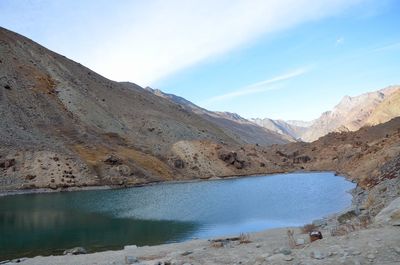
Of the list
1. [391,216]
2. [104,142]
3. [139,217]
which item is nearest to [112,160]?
[104,142]

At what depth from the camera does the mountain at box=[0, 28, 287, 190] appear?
8262 cm

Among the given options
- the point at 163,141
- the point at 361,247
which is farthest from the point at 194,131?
the point at 361,247

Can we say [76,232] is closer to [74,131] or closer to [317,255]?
[317,255]

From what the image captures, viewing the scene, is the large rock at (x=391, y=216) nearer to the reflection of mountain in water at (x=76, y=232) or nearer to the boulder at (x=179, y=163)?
the reflection of mountain in water at (x=76, y=232)

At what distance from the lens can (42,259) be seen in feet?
82.0

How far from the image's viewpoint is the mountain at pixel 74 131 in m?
82.6

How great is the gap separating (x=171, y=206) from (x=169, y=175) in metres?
48.0

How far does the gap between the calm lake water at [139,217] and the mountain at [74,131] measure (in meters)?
17.3

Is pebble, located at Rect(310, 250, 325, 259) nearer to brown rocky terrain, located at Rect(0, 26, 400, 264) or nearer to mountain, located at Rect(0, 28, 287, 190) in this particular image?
brown rocky terrain, located at Rect(0, 26, 400, 264)

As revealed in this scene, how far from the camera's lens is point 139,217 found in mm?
44812

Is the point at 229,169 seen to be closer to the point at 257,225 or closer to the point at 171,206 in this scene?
the point at 171,206

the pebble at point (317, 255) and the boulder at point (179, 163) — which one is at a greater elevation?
the boulder at point (179, 163)

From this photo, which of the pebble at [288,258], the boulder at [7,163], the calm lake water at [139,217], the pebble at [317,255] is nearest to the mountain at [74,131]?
the boulder at [7,163]

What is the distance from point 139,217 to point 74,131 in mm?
63656
